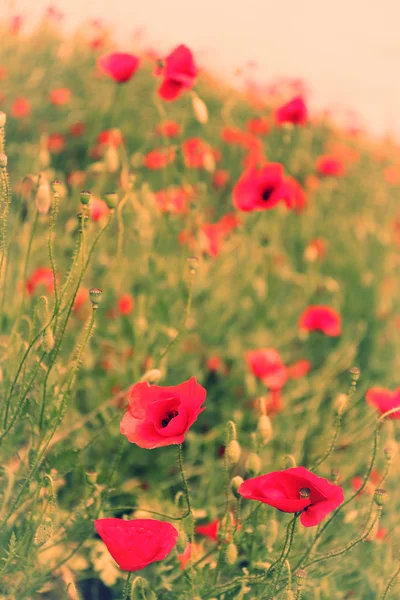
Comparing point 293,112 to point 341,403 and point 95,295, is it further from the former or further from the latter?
point 95,295

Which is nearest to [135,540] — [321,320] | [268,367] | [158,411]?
[158,411]

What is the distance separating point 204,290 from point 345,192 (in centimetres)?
166

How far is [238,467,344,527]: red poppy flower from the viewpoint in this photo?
2.70ft

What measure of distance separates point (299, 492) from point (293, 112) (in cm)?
127

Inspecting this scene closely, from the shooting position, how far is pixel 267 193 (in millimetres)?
1643

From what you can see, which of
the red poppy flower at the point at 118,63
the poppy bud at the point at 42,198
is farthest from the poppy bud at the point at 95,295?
the red poppy flower at the point at 118,63

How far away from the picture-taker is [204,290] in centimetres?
203

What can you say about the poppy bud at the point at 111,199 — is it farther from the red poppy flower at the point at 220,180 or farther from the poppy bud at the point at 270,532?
the red poppy flower at the point at 220,180

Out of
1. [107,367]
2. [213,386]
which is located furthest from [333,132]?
[107,367]

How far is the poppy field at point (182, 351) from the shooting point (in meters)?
0.99

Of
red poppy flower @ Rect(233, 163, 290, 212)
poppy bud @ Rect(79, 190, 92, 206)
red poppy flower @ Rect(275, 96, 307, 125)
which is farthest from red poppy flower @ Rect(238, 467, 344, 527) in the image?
red poppy flower @ Rect(275, 96, 307, 125)

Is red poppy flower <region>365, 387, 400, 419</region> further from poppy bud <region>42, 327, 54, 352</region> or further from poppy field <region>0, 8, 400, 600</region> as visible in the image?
poppy bud <region>42, 327, 54, 352</region>

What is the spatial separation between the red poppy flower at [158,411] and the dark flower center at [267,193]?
0.82 m

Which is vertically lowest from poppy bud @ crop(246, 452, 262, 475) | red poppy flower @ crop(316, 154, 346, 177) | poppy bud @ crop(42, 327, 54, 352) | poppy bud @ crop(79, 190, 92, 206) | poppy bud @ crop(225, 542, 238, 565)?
red poppy flower @ crop(316, 154, 346, 177)
